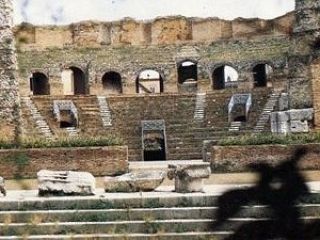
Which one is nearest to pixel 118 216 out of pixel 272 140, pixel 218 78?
pixel 272 140

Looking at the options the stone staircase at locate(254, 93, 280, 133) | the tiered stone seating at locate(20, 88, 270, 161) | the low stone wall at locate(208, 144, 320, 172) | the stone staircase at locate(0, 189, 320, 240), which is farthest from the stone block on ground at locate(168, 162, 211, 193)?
the stone staircase at locate(254, 93, 280, 133)

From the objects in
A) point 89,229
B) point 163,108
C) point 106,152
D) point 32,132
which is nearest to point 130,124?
point 163,108

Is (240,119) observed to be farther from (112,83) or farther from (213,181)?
(213,181)

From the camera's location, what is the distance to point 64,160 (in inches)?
664

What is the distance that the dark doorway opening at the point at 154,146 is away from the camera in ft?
81.7

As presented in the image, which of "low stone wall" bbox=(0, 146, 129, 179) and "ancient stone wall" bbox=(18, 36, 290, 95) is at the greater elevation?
"ancient stone wall" bbox=(18, 36, 290, 95)

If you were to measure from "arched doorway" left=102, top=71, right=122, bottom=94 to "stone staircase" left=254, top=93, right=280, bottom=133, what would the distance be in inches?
474

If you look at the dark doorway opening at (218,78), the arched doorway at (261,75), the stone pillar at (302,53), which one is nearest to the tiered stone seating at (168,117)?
the stone pillar at (302,53)

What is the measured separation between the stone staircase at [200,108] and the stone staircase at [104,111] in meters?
3.96

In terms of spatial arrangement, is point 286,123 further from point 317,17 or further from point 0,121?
point 0,121

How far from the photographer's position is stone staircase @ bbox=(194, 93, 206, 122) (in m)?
26.1

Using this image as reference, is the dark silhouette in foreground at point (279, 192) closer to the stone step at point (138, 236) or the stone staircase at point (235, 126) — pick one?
the stone step at point (138, 236)

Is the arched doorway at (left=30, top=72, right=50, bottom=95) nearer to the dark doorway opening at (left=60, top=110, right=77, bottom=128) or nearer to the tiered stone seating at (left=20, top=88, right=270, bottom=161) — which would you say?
the tiered stone seating at (left=20, top=88, right=270, bottom=161)

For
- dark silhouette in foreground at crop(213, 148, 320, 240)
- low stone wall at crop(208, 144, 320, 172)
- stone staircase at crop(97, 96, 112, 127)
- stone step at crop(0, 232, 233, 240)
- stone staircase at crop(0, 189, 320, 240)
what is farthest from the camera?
stone staircase at crop(97, 96, 112, 127)
